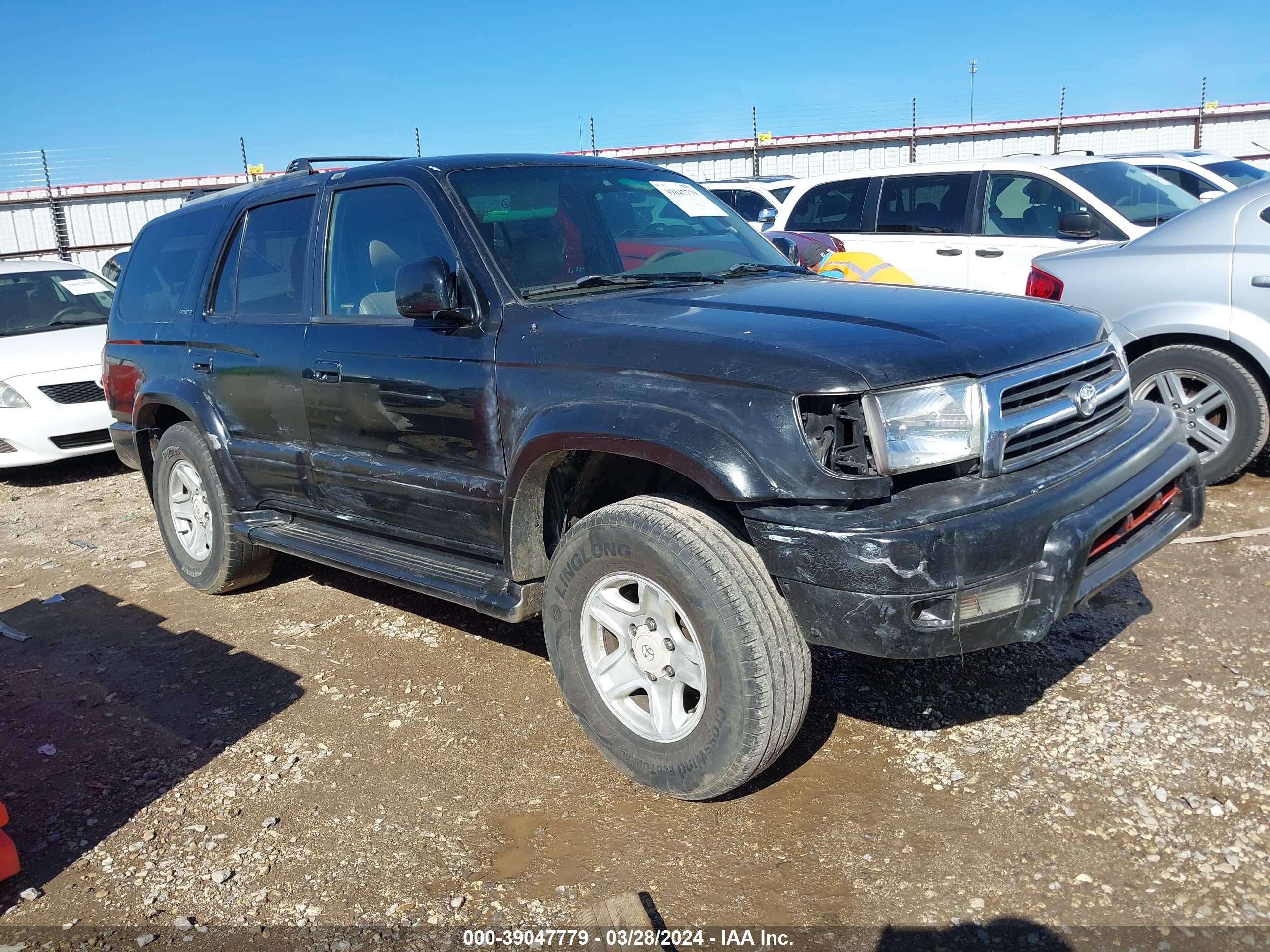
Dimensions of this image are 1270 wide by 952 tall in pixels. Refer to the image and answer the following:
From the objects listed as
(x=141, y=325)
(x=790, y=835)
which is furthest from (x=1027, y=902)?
(x=141, y=325)

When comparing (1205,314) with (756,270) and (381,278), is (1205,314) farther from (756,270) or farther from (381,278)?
(381,278)

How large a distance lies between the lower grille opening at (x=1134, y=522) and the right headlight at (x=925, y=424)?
1.52 ft

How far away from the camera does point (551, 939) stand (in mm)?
2430

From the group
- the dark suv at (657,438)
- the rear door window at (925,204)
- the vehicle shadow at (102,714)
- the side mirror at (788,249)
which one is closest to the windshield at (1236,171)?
the rear door window at (925,204)

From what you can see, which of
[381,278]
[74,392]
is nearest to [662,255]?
[381,278]

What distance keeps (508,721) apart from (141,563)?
332cm

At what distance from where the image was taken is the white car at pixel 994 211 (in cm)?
729

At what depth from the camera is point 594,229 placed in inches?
145

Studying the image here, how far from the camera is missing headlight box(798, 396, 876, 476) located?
252cm

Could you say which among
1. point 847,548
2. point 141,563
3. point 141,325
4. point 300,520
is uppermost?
point 141,325

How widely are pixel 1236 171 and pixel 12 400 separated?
1026 centimetres

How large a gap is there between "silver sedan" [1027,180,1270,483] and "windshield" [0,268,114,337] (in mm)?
7890

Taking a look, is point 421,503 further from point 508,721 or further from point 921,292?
point 921,292

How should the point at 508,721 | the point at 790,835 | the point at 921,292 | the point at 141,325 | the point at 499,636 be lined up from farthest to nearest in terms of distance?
1. the point at 141,325
2. the point at 499,636
3. the point at 508,721
4. the point at 921,292
5. the point at 790,835
